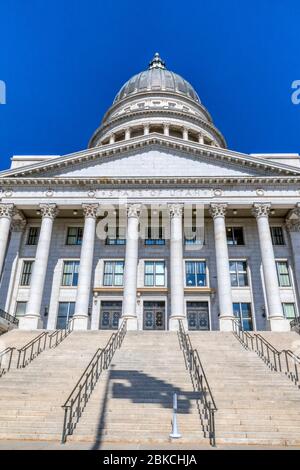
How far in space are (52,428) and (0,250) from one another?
18805mm

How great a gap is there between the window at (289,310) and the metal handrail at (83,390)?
1381cm

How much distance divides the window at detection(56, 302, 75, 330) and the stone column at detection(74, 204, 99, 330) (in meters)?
2.76

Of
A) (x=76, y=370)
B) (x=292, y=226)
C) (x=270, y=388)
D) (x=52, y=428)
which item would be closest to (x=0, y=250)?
(x=76, y=370)

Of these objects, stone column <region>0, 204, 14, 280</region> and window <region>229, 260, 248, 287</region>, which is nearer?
stone column <region>0, 204, 14, 280</region>

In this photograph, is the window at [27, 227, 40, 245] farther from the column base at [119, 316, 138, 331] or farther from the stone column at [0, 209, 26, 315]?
the column base at [119, 316, 138, 331]

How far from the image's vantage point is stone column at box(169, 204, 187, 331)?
921 inches

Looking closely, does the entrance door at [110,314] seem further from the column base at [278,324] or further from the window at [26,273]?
the column base at [278,324]

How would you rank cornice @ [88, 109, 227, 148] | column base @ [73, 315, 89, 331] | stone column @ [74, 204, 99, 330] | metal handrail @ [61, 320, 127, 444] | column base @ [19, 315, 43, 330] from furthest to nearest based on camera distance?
cornice @ [88, 109, 227, 148]
stone column @ [74, 204, 99, 330]
column base @ [73, 315, 89, 331]
column base @ [19, 315, 43, 330]
metal handrail @ [61, 320, 127, 444]

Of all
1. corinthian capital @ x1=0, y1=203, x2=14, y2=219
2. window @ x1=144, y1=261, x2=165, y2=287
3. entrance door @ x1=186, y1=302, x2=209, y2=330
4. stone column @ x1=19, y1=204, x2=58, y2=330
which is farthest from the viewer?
window @ x1=144, y1=261, x2=165, y2=287

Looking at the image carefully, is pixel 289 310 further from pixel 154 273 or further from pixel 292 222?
pixel 154 273

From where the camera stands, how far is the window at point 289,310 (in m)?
26.2

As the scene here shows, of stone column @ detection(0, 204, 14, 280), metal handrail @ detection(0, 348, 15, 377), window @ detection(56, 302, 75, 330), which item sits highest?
stone column @ detection(0, 204, 14, 280)

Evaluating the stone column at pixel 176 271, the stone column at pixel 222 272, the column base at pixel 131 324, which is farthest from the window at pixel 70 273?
the stone column at pixel 222 272

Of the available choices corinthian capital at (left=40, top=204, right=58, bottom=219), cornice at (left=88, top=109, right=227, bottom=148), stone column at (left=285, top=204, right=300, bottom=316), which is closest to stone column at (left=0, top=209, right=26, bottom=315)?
corinthian capital at (left=40, top=204, right=58, bottom=219)
